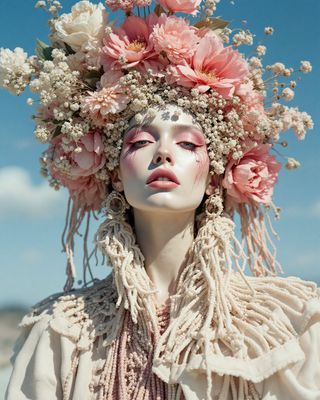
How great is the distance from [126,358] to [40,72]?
0.94 metres

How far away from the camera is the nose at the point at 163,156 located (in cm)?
202

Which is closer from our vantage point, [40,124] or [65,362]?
[65,362]

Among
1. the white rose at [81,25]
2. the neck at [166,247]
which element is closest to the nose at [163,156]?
the neck at [166,247]

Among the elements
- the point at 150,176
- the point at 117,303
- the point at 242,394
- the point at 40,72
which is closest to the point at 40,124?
the point at 40,72

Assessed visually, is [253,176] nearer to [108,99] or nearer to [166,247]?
[166,247]

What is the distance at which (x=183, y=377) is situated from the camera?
6.15ft

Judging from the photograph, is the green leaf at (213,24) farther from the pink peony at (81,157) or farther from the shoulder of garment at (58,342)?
the shoulder of garment at (58,342)

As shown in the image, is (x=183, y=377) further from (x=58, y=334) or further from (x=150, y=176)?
(x=150, y=176)

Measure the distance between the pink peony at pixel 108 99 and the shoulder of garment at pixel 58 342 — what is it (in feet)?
1.90

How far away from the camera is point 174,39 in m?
2.04

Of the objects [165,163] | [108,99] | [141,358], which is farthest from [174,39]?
[141,358]

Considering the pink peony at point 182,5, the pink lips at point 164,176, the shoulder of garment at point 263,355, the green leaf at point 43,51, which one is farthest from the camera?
the green leaf at point 43,51

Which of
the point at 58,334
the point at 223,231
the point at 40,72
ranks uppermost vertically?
the point at 40,72

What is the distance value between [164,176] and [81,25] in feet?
1.85
